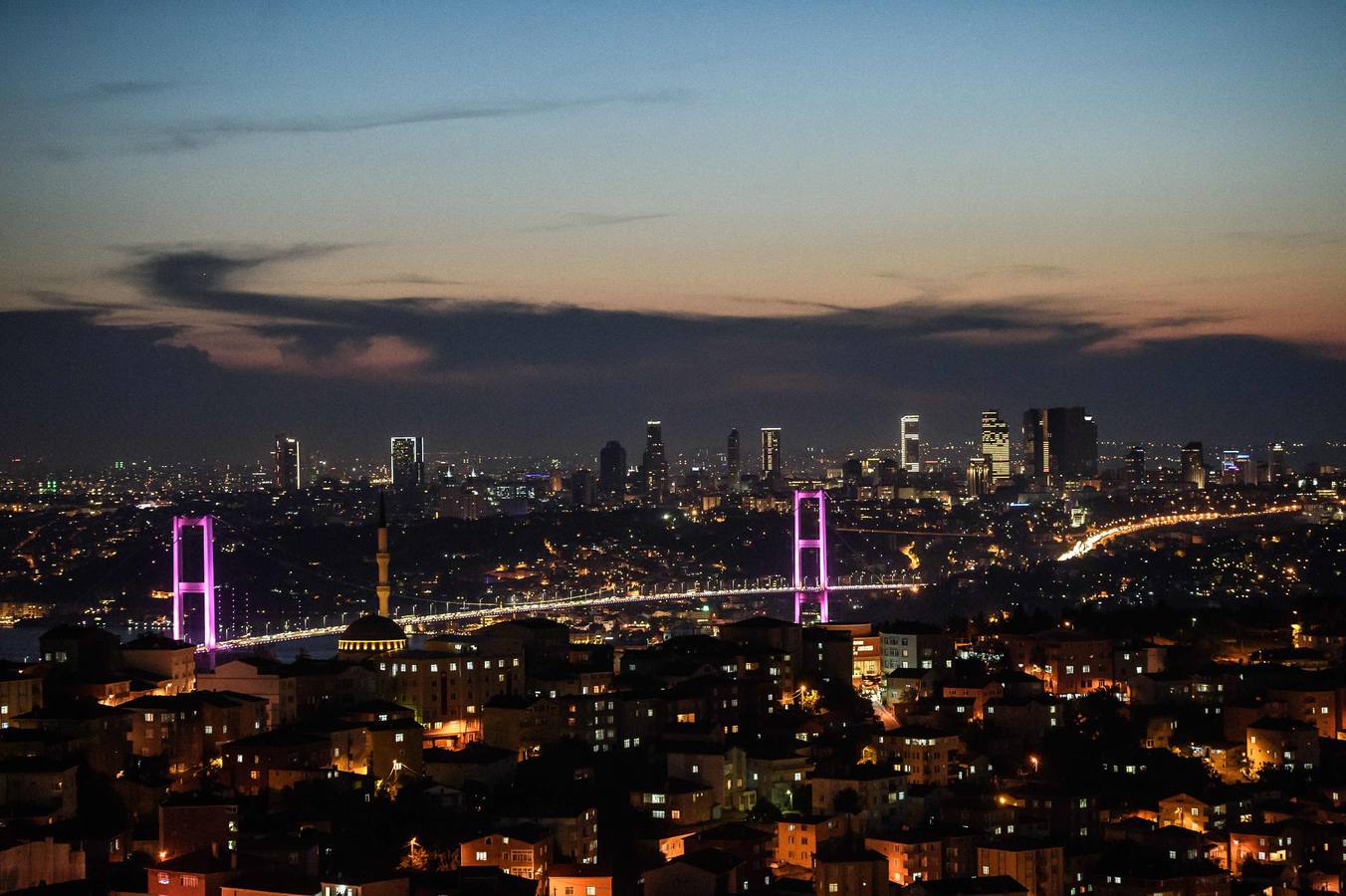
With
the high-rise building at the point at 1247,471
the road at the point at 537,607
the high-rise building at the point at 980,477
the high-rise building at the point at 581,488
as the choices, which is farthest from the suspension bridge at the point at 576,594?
the high-rise building at the point at 1247,471

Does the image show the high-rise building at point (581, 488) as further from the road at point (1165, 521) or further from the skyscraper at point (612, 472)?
the road at point (1165, 521)

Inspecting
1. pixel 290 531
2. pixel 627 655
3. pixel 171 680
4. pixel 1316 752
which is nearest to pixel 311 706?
pixel 171 680

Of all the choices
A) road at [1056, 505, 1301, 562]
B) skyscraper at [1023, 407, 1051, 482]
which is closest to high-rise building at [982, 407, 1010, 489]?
skyscraper at [1023, 407, 1051, 482]

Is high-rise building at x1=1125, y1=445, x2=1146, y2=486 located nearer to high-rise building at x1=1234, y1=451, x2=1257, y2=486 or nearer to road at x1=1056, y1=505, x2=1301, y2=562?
high-rise building at x1=1234, y1=451, x2=1257, y2=486

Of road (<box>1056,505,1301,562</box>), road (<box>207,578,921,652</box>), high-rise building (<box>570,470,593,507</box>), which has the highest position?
high-rise building (<box>570,470,593,507</box>)

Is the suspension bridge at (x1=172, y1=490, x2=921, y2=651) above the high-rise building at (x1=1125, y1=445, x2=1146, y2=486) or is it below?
below
